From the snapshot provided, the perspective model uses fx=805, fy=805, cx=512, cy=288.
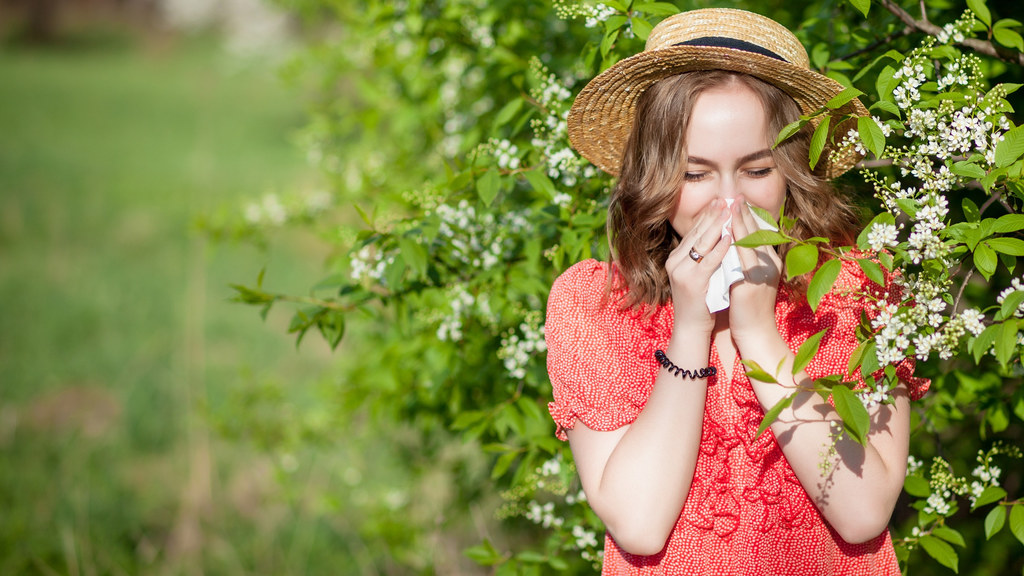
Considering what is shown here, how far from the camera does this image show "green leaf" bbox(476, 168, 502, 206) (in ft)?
6.43

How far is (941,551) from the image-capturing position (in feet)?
5.89

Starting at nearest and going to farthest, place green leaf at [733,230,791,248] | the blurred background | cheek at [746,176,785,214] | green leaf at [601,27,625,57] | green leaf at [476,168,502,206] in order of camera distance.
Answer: green leaf at [733,230,791,248] < cheek at [746,176,785,214] < green leaf at [601,27,625,57] < green leaf at [476,168,502,206] < the blurred background

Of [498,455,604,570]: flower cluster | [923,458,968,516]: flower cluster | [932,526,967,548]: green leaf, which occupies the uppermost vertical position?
[923,458,968,516]: flower cluster

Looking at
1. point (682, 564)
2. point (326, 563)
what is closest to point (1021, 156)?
point (682, 564)

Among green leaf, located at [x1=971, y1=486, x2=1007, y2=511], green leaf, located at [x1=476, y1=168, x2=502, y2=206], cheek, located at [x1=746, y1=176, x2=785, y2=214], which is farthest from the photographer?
green leaf, located at [x1=476, y1=168, x2=502, y2=206]

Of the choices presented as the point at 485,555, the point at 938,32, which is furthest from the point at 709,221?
the point at 485,555

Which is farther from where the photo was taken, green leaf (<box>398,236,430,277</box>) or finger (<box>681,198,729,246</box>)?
green leaf (<box>398,236,430,277</box>)

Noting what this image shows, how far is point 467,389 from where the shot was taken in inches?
108

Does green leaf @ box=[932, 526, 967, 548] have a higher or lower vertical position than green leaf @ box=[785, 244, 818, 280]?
lower

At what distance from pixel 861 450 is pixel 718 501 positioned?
30 cm

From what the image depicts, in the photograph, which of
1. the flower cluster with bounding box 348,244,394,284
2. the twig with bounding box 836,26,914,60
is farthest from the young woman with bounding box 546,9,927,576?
the flower cluster with bounding box 348,244,394,284

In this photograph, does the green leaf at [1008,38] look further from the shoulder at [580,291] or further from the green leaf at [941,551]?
the green leaf at [941,551]

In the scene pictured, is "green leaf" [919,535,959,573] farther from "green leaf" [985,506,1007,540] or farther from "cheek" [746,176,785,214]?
"cheek" [746,176,785,214]

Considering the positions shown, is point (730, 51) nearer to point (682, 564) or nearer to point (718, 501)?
point (718, 501)
